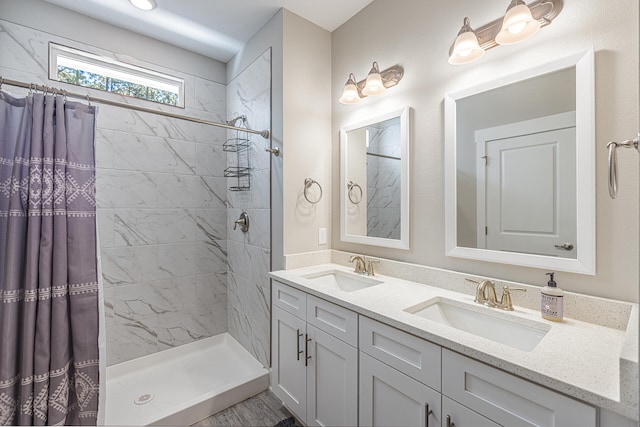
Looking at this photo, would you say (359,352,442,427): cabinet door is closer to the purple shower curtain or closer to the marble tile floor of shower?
the marble tile floor of shower

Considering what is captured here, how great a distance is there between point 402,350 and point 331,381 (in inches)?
21.2

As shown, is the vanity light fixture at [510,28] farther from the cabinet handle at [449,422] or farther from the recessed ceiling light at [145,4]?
the recessed ceiling light at [145,4]

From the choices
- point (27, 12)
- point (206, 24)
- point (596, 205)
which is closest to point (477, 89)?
point (596, 205)

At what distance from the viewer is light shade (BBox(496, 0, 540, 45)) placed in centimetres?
115

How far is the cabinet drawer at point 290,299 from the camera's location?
165 centimetres

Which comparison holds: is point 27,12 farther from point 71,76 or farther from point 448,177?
point 448,177

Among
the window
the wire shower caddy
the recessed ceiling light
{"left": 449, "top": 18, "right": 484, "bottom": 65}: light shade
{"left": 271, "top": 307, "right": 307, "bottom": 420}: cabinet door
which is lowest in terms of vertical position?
{"left": 271, "top": 307, "right": 307, "bottom": 420}: cabinet door

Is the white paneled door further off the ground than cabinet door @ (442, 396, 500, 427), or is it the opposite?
the white paneled door

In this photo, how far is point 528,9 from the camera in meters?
1.14

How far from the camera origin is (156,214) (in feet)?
8.00

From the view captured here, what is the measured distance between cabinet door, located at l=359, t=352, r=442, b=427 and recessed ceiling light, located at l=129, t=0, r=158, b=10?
259cm

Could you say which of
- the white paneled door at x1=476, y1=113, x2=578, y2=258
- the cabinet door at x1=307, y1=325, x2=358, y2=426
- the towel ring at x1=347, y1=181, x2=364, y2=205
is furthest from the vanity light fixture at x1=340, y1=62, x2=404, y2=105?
the cabinet door at x1=307, y1=325, x2=358, y2=426

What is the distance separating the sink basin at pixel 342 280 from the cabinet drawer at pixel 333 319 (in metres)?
0.33

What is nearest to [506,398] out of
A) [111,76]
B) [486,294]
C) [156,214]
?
[486,294]
